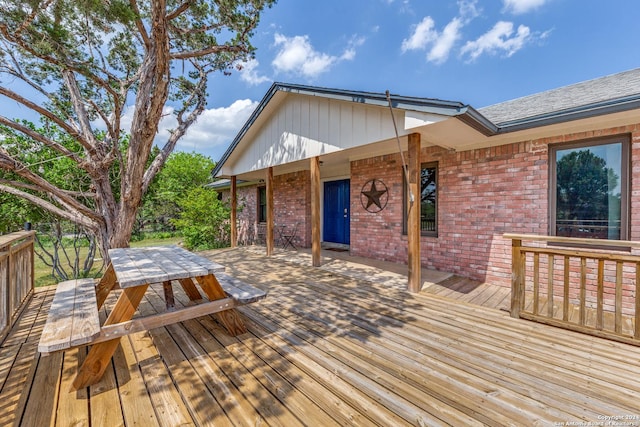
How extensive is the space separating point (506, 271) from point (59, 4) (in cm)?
856

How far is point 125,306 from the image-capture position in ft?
6.96

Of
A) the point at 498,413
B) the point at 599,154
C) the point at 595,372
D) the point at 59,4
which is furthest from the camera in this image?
the point at 59,4

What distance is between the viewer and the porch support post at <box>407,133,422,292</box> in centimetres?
392

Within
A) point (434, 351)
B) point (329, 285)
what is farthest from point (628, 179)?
point (329, 285)

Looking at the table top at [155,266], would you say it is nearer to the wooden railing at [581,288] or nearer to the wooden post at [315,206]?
the wooden post at [315,206]

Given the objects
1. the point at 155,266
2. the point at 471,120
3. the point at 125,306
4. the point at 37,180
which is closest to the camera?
the point at 125,306

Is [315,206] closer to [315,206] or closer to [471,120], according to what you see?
[315,206]

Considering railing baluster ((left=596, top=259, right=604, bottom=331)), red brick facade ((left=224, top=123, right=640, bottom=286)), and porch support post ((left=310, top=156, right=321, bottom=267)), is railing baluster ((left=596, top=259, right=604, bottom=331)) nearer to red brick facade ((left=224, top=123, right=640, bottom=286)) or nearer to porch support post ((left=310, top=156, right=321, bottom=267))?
red brick facade ((left=224, top=123, right=640, bottom=286))

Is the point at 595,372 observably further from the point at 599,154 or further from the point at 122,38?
the point at 122,38

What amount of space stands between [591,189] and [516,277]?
79.0 inches

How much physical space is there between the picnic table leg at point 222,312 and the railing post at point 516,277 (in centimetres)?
312

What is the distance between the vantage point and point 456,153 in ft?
16.3

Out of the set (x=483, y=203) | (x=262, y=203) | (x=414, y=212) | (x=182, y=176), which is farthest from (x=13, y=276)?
(x=182, y=176)

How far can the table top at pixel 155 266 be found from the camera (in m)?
2.11
